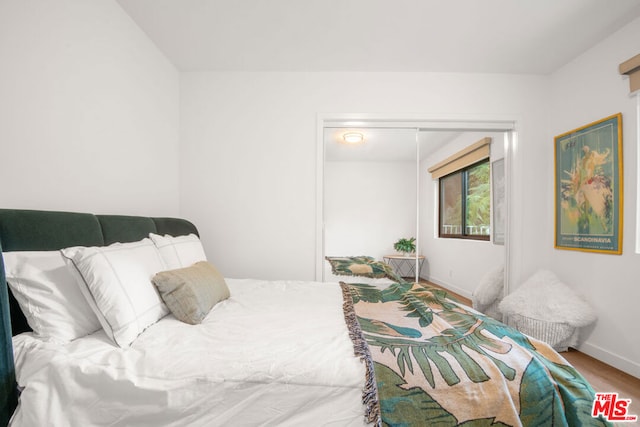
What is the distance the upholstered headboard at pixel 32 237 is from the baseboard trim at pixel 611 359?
11.6ft

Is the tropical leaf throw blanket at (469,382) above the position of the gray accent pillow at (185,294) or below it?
below

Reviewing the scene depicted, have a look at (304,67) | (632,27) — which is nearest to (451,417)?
(304,67)

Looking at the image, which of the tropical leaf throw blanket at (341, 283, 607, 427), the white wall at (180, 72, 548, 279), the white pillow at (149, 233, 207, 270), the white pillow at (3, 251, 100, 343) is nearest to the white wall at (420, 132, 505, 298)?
the white wall at (180, 72, 548, 279)

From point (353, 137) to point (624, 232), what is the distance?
232 centimetres

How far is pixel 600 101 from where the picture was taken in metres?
2.47

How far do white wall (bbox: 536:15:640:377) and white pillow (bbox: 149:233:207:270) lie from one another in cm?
316

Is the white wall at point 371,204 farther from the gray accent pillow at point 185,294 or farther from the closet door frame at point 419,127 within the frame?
the gray accent pillow at point 185,294

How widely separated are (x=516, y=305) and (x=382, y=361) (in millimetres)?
2243

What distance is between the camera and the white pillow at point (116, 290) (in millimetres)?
1194

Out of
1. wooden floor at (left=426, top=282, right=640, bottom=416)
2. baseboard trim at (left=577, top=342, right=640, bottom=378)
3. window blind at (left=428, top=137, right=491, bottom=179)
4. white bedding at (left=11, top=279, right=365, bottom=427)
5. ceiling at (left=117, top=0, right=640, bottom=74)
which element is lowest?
wooden floor at (left=426, top=282, right=640, bottom=416)

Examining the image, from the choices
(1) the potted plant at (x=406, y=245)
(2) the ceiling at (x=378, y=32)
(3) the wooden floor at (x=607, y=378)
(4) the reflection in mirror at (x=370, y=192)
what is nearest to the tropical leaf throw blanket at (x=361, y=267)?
(4) the reflection in mirror at (x=370, y=192)

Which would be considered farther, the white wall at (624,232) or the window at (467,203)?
the window at (467,203)

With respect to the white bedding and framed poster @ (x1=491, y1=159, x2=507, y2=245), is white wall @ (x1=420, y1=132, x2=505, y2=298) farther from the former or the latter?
the white bedding

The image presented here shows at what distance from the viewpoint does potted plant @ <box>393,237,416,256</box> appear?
314cm
